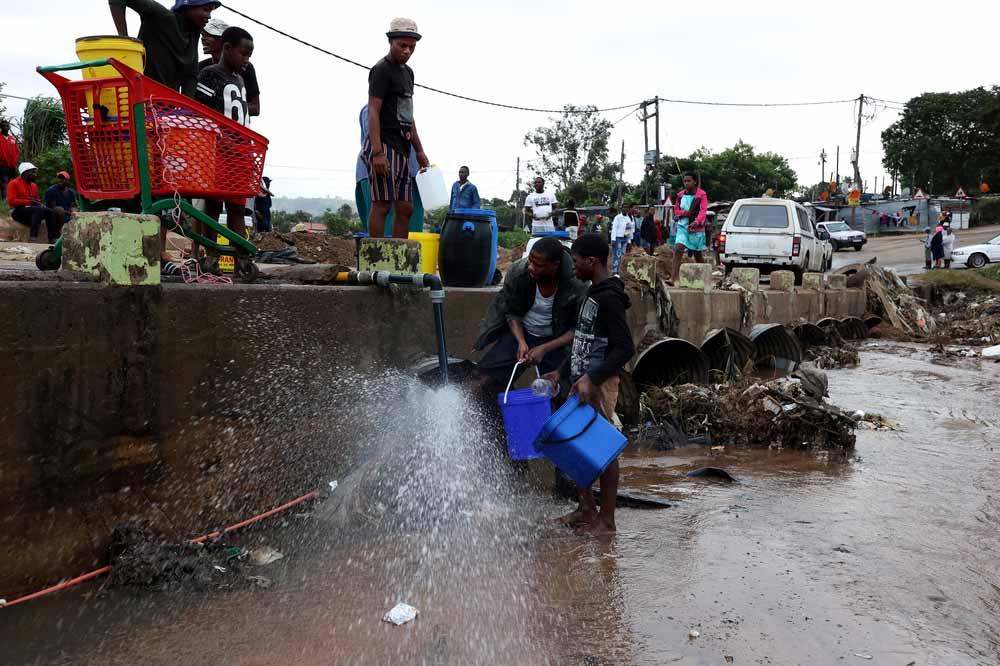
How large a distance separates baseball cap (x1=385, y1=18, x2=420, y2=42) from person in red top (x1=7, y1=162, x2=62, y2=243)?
7.04 m

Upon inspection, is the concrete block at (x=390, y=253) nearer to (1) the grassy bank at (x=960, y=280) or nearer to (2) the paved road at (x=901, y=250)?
(1) the grassy bank at (x=960, y=280)

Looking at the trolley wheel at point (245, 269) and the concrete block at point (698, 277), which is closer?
the trolley wheel at point (245, 269)

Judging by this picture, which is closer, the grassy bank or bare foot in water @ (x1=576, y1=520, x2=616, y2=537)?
bare foot in water @ (x1=576, y1=520, x2=616, y2=537)

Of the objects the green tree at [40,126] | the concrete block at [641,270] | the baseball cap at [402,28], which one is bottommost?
the concrete block at [641,270]

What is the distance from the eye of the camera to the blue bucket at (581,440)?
391cm

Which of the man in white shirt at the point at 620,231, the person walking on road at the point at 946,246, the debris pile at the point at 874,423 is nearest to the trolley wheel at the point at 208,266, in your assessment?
the debris pile at the point at 874,423

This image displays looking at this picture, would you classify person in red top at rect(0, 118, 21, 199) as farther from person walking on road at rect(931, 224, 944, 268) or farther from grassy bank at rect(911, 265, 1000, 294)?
person walking on road at rect(931, 224, 944, 268)

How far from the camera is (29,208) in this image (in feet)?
33.2

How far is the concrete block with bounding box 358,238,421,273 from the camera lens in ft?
15.8

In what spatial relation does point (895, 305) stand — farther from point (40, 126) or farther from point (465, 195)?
point (40, 126)

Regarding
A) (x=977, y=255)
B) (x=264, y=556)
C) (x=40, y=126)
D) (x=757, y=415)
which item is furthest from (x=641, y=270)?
(x=977, y=255)

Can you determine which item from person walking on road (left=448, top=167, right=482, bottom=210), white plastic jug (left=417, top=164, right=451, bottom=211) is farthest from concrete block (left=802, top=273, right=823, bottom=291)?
white plastic jug (left=417, top=164, right=451, bottom=211)

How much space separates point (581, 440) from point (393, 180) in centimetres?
226

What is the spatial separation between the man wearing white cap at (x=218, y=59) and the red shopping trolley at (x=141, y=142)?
1726 millimetres
